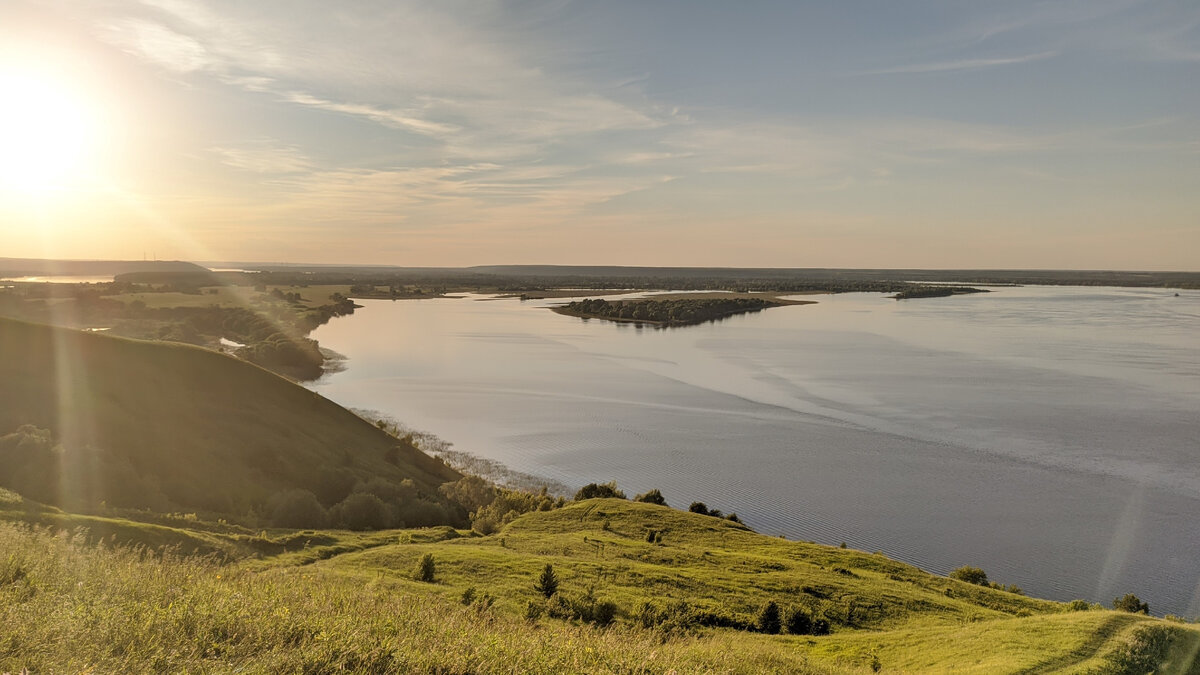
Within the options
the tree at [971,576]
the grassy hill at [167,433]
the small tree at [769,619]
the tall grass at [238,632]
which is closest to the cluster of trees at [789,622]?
the small tree at [769,619]

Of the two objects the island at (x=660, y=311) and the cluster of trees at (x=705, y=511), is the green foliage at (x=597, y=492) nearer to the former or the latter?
the cluster of trees at (x=705, y=511)

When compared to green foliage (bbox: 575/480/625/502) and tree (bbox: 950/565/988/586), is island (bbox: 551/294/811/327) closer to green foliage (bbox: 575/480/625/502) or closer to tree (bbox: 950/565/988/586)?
green foliage (bbox: 575/480/625/502)

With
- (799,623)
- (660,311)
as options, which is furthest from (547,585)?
(660,311)

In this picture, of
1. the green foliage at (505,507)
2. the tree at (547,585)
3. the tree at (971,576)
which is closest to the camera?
the tree at (547,585)

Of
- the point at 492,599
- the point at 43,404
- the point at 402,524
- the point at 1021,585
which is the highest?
the point at 43,404

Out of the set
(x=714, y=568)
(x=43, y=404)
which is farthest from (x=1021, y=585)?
(x=43, y=404)

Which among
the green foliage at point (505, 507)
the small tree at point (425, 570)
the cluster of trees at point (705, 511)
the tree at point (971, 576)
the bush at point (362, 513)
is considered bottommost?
the cluster of trees at point (705, 511)

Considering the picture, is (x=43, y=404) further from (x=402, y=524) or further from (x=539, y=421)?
(x=539, y=421)

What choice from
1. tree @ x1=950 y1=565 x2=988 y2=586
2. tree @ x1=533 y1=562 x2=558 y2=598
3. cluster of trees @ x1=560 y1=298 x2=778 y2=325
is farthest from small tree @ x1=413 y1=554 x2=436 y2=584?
cluster of trees @ x1=560 y1=298 x2=778 y2=325
